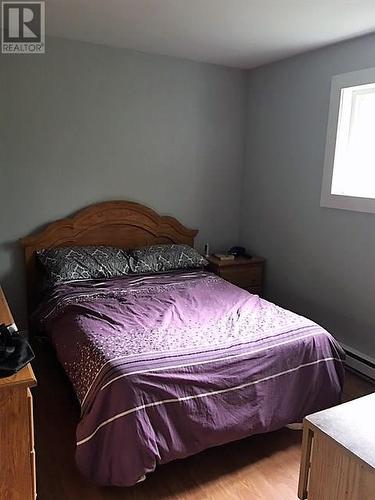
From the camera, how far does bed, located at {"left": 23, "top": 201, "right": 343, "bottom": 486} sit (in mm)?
1730

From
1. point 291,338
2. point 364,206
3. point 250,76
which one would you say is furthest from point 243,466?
point 250,76

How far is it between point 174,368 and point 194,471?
0.56m

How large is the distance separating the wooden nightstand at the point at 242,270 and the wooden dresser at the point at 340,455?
2344mm

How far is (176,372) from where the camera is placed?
1830mm

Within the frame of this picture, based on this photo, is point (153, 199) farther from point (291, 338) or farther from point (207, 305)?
point (291, 338)

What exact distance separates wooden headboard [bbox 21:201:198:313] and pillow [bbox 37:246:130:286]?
0.10m

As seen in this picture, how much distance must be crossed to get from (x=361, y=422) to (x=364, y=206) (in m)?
1.95

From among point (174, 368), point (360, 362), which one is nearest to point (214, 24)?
point (174, 368)

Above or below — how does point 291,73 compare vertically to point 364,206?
above

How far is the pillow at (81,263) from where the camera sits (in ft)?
9.39

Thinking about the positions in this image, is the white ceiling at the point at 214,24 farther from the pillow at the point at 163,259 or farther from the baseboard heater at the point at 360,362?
the baseboard heater at the point at 360,362

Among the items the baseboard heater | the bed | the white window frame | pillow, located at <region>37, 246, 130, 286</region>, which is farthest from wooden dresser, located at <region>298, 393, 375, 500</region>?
pillow, located at <region>37, 246, 130, 286</region>

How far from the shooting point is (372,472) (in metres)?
1.00

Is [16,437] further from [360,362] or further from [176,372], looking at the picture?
[360,362]
